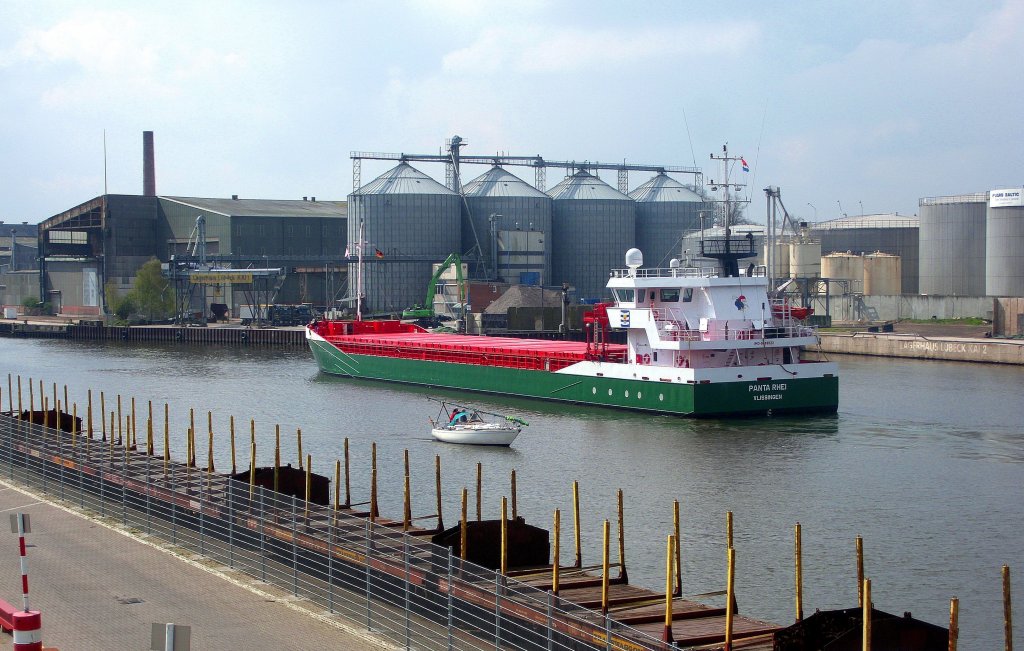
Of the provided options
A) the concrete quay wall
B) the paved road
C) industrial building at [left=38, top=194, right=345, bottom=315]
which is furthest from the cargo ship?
industrial building at [left=38, top=194, right=345, bottom=315]

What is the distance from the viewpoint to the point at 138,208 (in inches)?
4109

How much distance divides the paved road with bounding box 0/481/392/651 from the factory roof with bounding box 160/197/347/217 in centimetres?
8431

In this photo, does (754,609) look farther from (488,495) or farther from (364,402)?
(364,402)

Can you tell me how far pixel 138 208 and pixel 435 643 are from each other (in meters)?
96.7

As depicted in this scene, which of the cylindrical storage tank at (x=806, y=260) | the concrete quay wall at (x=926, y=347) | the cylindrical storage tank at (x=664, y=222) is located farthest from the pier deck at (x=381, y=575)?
the cylindrical storage tank at (x=664, y=222)

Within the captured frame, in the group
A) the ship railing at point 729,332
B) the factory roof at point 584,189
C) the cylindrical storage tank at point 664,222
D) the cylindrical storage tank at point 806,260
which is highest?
the factory roof at point 584,189

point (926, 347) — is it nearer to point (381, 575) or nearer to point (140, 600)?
point (381, 575)

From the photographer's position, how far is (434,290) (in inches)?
3435

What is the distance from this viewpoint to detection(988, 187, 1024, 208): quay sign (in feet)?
249

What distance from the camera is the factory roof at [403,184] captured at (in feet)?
301

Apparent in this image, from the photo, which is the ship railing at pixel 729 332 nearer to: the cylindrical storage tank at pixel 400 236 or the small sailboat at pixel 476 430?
the small sailboat at pixel 476 430

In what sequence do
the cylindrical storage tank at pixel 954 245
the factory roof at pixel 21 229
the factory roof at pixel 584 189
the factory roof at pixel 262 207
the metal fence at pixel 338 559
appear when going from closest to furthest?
1. the metal fence at pixel 338 559
2. the cylindrical storage tank at pixel 954 245
3. the factory roof at pixel 584 189
4. the factory roof at pixel 262 207
5. the factory roof at pixel 21 229

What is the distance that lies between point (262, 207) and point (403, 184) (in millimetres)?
20859

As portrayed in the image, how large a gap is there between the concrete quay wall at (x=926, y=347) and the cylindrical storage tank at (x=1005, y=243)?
38.2 ft
